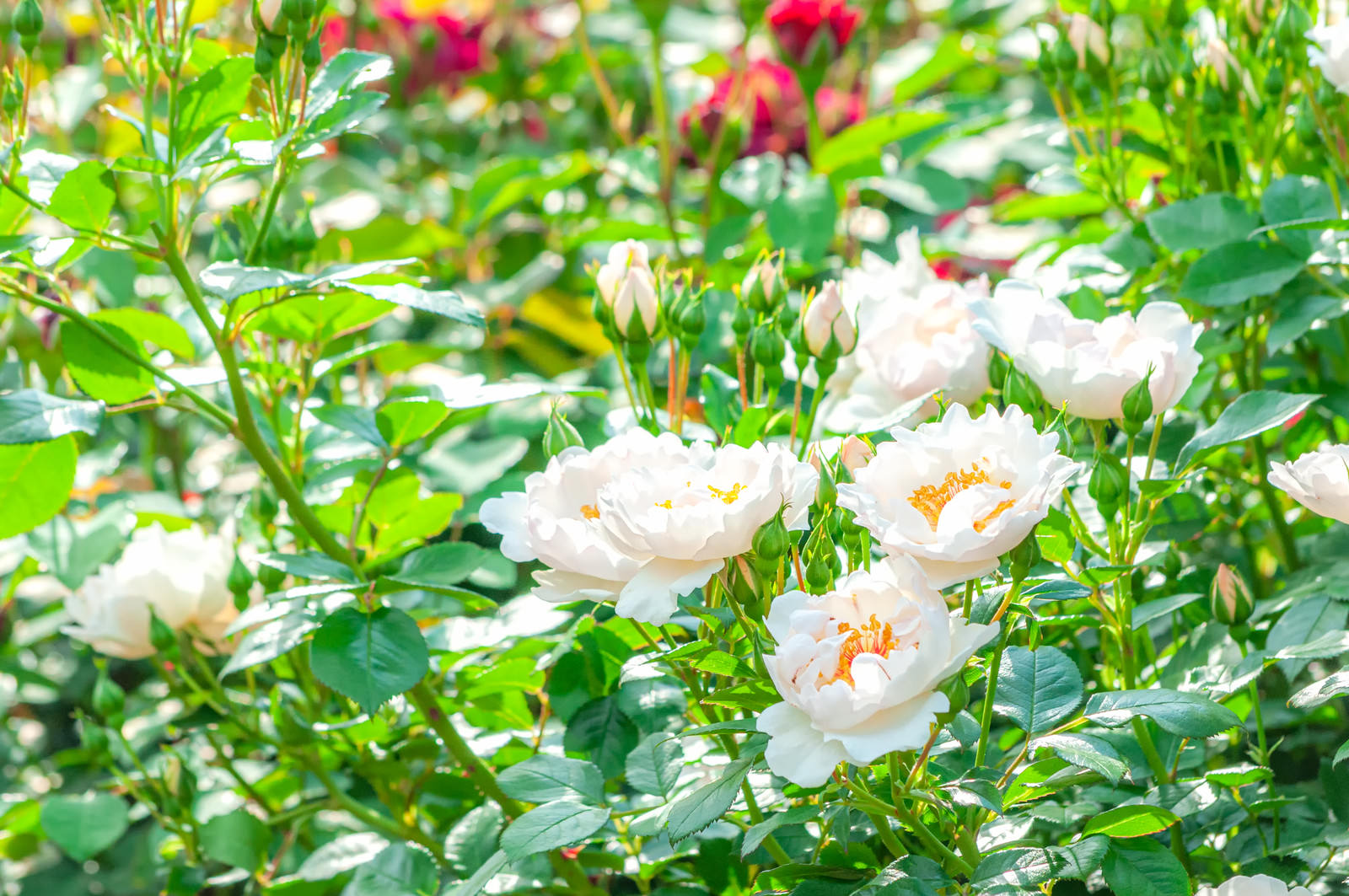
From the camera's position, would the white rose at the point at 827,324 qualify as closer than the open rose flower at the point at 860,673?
No

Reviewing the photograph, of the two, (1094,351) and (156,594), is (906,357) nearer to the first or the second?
(1094,351)

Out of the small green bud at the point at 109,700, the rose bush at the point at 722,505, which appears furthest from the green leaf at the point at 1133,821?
the small green bud at the point at 109,700

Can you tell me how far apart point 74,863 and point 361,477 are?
0.76 metres

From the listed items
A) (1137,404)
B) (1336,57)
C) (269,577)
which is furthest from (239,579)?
(1336,57)

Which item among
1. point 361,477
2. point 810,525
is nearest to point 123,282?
point 361,477

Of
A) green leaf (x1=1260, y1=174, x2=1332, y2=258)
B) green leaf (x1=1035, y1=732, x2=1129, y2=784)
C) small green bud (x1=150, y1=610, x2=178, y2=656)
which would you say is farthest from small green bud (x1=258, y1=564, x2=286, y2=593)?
green leaf (x1=1260, y1=174, x2=1332, y2=258)

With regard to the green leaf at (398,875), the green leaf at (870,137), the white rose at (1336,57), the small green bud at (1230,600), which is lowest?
the green leaf at (398,875)

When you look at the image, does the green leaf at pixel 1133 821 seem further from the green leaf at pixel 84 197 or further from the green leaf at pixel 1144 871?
the green leaf at pixel 84 197

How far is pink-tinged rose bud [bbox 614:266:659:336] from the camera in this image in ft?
2.89

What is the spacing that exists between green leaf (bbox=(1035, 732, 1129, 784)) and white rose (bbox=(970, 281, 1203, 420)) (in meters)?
0.20

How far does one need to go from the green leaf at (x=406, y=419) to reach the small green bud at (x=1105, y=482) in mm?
491

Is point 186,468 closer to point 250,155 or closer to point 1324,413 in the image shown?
point 250,155

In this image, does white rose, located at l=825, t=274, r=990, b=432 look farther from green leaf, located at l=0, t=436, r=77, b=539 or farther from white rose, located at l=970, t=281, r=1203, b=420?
green leaf, located at l=0, t=436, r=77, b=539

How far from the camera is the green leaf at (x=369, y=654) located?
2.71 ft
